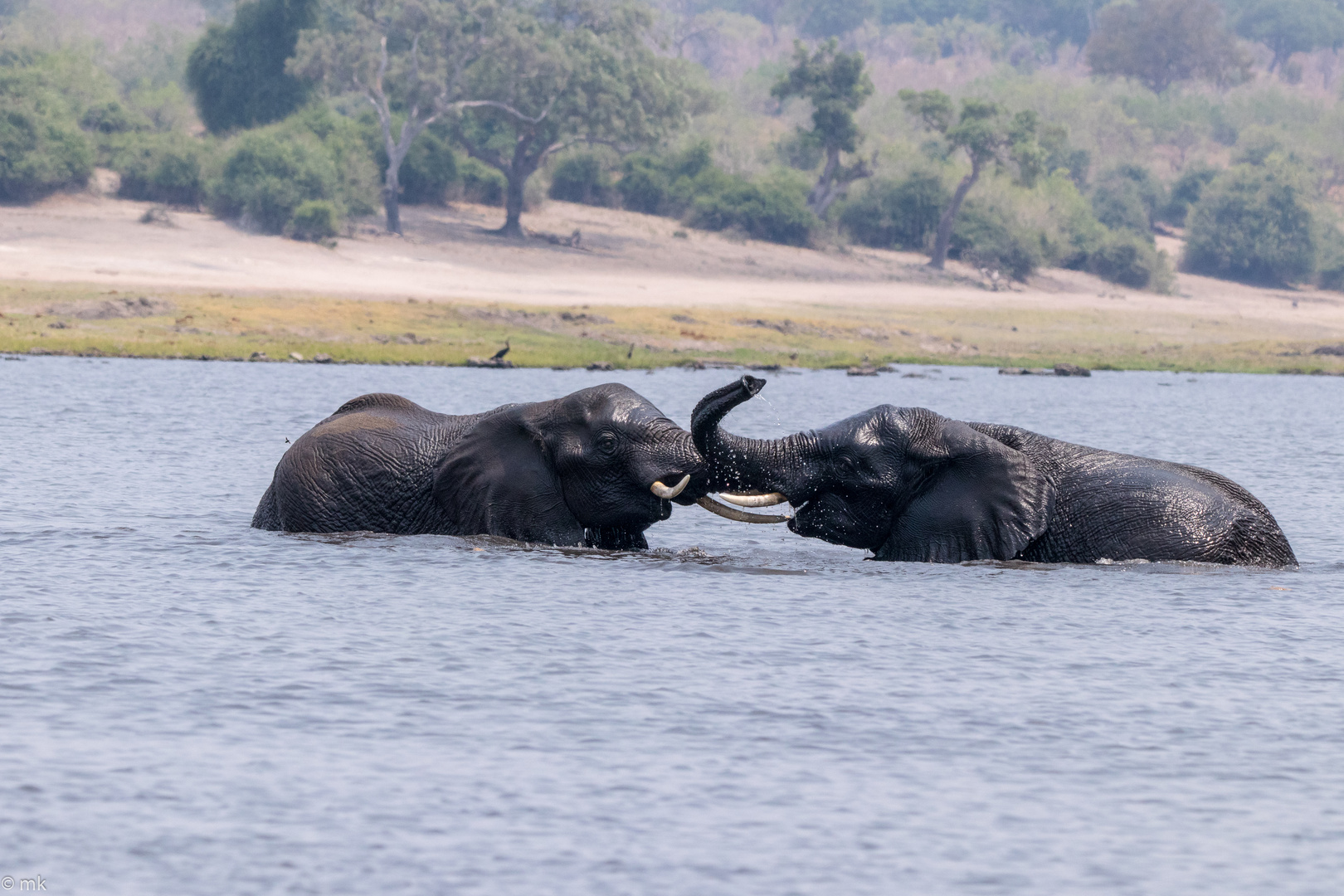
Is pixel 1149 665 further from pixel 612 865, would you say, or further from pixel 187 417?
pixel 187 417

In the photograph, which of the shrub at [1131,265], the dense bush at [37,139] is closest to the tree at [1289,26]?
the shrub at [1131,265]

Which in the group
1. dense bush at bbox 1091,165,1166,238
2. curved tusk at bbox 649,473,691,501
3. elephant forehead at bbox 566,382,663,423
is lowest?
curved tusk at bbox 649,473,691,501

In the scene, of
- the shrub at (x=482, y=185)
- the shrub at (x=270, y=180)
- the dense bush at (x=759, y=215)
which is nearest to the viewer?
the shrub at (x=270, y=180)

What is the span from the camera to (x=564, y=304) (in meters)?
47.1

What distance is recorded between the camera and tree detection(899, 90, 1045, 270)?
215 feet

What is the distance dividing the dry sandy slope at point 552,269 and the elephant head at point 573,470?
101 feet

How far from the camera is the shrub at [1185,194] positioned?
A: 8581cm

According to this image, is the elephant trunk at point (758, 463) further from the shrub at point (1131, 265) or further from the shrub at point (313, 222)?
the shrub at point (1131, 265)

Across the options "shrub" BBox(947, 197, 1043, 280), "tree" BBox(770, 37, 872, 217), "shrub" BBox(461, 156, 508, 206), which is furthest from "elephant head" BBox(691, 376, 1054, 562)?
"tree" BBox(770, 37, 872, 217)

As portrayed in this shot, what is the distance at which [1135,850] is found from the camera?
6598 mm

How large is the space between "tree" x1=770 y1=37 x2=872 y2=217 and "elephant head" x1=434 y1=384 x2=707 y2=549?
A: 57.4m

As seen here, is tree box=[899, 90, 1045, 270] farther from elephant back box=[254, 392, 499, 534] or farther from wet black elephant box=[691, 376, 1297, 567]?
elephant back box=[254, 392, 499, 534]

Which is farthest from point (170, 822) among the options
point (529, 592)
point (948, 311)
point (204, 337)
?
point (948, 311)

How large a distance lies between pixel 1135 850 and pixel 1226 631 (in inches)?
161
